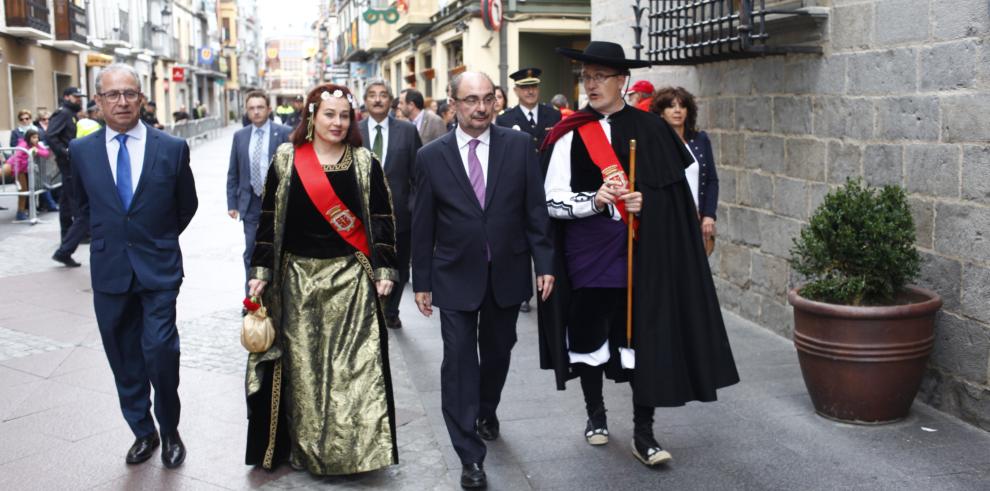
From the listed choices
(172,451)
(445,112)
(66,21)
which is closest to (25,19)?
(66,21)

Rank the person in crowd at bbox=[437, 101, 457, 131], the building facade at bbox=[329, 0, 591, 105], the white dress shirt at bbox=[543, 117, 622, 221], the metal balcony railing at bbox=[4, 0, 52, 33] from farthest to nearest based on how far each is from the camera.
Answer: the metal balcony railing at bbox=[4, 0, 52, 33] → the building facade at bbox=[329, 0, 591, 105] → the person in crowd at bbox=[437, 101, 457, 131] → the white dress shirt at bbox=[543, 117, 622, 221]

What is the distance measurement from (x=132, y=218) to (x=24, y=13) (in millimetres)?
23745

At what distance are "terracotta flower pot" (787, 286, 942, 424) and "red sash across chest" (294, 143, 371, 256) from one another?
2392 mm

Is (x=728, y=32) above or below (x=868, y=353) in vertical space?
above

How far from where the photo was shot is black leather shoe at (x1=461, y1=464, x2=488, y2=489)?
15.0 feet

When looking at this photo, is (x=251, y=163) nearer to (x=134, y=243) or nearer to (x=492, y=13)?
(x=134, y=243)

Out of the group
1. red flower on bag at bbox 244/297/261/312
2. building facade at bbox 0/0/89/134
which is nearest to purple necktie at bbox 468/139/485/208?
red flower on bag at bbox 244/297/261/312

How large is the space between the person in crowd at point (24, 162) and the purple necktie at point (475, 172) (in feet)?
40.8

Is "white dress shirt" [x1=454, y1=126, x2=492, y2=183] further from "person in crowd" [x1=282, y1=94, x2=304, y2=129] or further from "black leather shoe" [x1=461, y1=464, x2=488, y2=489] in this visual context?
"person in crowd" [x1=282, y1=94, x2=304, y2=129]

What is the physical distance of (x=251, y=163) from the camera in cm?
834

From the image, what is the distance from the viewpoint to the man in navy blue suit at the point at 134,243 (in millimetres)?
4766

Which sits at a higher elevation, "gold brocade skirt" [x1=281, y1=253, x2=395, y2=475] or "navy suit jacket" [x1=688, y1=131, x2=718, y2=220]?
"navy suit jacket" [x1=688, y1=131, x2=718, y2=220]

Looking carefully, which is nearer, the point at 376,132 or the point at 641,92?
the point at 376,132

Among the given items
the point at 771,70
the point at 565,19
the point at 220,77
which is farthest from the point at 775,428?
the point at 220,77
